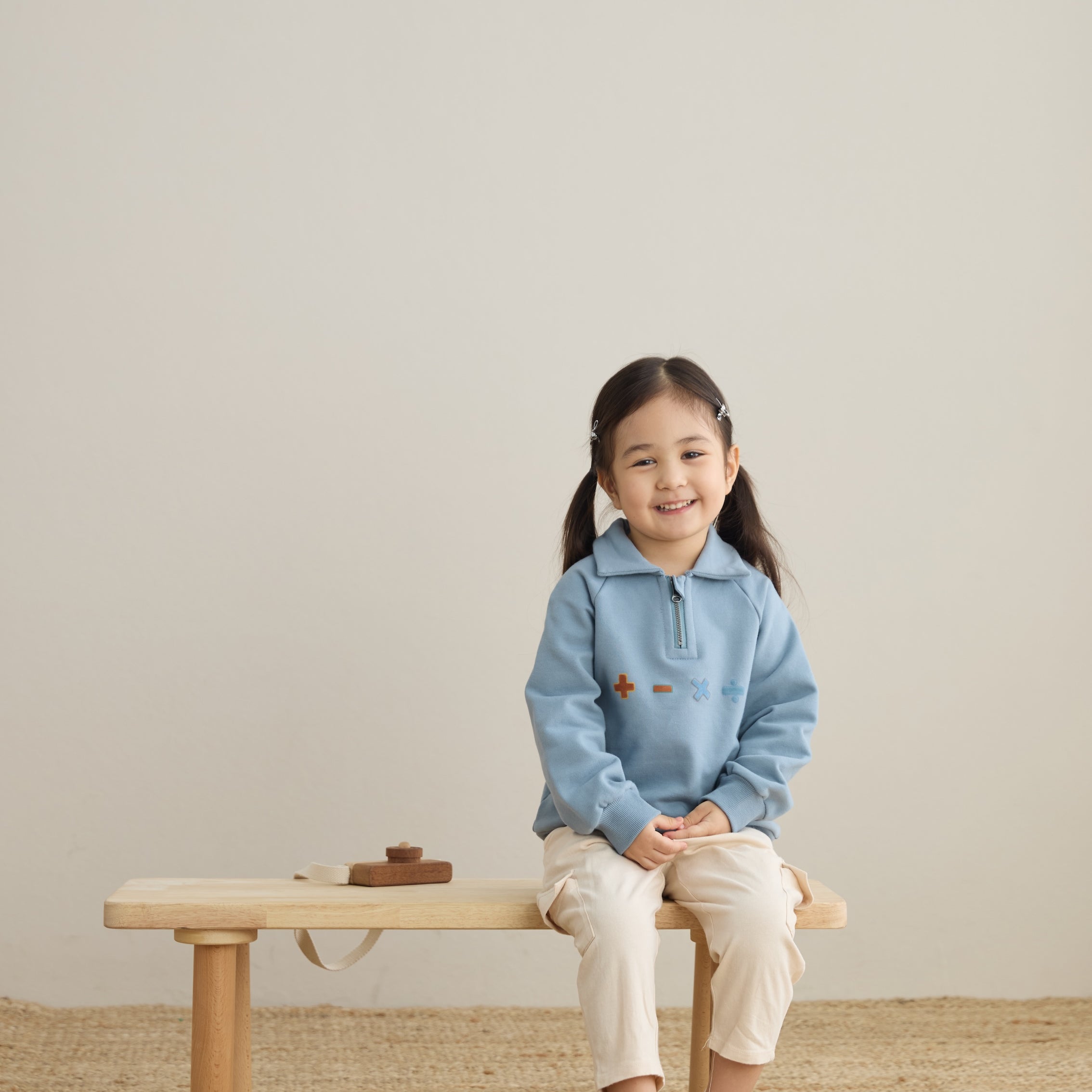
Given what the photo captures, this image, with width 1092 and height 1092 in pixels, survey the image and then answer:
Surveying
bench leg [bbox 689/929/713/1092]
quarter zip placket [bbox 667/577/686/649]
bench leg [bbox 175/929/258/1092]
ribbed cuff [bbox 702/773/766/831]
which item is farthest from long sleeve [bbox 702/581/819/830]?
bench leg [bbox 175/929/258/1092]

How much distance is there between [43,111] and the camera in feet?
6.27

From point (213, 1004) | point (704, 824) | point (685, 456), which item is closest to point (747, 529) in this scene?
point (685, 456)

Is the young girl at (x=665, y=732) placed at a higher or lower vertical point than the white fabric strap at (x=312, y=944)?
higher

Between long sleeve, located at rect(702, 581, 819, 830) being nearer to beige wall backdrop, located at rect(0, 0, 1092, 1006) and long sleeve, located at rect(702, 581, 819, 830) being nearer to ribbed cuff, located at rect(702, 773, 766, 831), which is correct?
ribbed cuff, located at rect(702, 773, 766, 831)

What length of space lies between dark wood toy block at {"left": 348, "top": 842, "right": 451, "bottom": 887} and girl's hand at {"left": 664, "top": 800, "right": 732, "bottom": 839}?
0.31 m

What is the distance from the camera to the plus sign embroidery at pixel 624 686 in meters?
1.39

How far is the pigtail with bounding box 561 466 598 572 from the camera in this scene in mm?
1554

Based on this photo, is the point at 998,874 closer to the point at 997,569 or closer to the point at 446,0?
the point at 997,569

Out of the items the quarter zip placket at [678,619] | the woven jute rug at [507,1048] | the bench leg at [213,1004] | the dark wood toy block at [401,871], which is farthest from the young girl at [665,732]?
the woven jute rug at [507,1048]

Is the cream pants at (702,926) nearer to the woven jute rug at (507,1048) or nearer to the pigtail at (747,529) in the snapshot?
the pigtail at (747,529)

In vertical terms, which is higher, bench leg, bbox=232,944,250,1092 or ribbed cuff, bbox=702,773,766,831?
ribbed cuff, bbox=702,773,766,831

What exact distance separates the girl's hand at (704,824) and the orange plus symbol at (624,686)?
15cm

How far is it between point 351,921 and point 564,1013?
0.83m

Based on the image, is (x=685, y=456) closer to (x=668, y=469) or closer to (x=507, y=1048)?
(x=668, y=469)
